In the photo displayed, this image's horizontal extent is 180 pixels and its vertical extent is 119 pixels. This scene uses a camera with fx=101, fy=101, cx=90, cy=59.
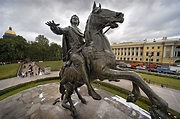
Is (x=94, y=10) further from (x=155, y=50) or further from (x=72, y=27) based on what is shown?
(x=155, y=50)

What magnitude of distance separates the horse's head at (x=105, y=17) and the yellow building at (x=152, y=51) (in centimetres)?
3416

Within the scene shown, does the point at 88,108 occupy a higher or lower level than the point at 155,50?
lower

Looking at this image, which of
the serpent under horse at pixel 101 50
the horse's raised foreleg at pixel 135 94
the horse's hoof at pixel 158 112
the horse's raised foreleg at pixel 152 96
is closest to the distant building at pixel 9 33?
the serpent under horse at pixel 101 50

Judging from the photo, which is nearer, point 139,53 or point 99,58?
point 99,58

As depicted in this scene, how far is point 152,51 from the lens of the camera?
4131 centimetres

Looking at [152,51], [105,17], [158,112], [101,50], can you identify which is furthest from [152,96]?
[152,51]

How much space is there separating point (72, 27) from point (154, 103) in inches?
140

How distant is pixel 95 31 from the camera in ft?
10.9

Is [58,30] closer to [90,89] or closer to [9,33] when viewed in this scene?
[90,89]

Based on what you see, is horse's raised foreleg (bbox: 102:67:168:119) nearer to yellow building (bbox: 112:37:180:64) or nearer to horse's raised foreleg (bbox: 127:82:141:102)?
horse's raised foreleg (bbox: 127:82:141:102)

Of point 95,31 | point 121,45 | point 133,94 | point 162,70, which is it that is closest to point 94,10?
point 95,31

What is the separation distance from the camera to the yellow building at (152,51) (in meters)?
36.9

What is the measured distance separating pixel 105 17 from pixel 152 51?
45785mm

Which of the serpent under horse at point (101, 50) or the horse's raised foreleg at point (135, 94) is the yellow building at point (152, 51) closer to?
the horse's raised foreleg at point (135, 94)
